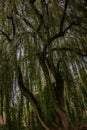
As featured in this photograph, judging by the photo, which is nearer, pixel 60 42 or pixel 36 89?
pixel 36 89

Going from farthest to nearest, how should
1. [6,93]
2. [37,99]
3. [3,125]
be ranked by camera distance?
[37,99]
[3,125]
[6,93]

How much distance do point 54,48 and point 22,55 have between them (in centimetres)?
60

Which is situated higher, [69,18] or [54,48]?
[69,18]

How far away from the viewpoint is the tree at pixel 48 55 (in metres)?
3.18

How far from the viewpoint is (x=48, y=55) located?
3.31m

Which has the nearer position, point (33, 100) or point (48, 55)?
point (48, 55)

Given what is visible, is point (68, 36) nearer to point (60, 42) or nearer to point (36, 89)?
point (60, 42)

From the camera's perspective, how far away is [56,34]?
11.6ft

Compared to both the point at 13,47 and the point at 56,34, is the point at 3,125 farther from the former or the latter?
the point at 56,34

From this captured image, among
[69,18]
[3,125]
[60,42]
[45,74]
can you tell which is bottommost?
[3,125]

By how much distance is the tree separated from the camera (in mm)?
3184

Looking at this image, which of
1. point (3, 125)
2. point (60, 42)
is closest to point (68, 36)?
point (60, 42)

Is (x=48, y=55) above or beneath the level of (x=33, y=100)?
above

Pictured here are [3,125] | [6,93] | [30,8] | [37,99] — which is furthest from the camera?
[30,8]
